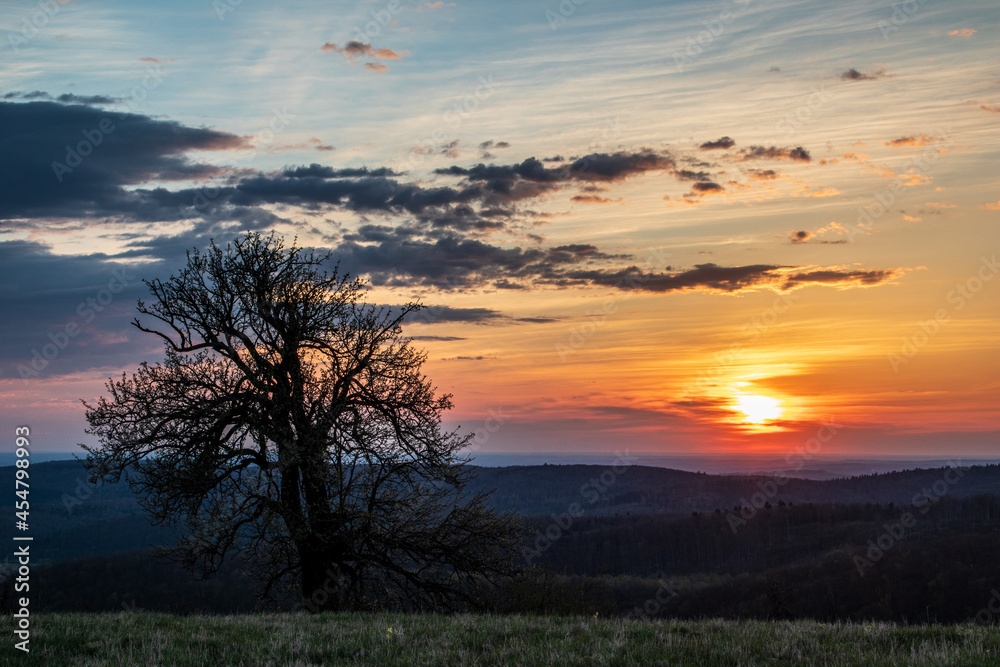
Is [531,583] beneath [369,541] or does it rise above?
beneath

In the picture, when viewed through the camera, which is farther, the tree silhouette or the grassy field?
the tree silhouette

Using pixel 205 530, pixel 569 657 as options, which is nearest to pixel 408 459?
pixel 205 530

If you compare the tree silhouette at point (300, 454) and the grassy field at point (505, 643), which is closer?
the grassy field at point (505, 643)

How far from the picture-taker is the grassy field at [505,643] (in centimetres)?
923

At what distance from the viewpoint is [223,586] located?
163625 mm

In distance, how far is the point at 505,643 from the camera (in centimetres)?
1060

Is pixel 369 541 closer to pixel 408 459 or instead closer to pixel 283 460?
pixel 408 459

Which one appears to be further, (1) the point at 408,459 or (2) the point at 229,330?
(1) the point at 408,459

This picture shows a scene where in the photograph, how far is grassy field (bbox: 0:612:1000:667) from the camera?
9227mm

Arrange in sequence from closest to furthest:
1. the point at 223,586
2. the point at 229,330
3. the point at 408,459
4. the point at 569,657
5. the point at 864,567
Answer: the point at 569,657 → the point at 229,330 → the point at 408,459 → the point at 223,586 → the point at 864,567

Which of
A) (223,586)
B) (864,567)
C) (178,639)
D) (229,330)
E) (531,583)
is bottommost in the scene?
(864,567)

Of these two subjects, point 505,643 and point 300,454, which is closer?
point 505,643

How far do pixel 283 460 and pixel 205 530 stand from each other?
314 centimetres

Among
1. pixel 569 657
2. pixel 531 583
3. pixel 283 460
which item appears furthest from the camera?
pixel 531 583
